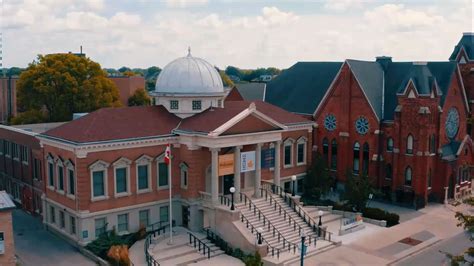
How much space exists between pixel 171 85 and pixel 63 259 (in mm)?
14740

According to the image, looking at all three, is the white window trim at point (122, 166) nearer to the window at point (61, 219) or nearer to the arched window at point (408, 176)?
the window at point (61, 219)

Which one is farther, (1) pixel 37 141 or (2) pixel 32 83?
(2) pixel 32 83

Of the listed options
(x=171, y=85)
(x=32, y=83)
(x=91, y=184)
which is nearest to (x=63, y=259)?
(x=91, y=184)

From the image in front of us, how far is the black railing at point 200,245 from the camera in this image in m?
32.5

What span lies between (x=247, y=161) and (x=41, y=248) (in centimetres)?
1457

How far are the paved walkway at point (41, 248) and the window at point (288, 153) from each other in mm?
18925

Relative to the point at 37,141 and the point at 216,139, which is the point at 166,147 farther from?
the point at 37,141

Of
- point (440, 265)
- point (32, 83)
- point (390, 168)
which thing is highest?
point (32, 83)

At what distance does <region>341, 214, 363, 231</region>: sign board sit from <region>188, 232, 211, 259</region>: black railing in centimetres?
1012

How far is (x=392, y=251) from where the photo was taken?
3362 cm

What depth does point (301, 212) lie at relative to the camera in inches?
1489

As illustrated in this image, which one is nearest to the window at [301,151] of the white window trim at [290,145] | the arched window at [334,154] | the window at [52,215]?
the white window trim at [290,145]

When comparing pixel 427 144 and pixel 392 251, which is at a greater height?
pixel 427 144

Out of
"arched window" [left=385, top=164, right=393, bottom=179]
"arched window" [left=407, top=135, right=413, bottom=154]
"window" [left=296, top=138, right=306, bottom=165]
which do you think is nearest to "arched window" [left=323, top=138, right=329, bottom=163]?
"window" [left=296, top=138, right=306, bottom=165]
